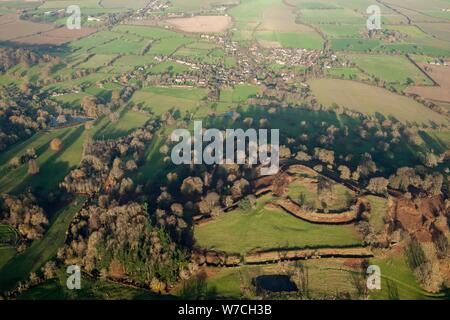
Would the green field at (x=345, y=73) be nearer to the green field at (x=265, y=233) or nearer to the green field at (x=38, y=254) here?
the green field at (x=265, y=233)

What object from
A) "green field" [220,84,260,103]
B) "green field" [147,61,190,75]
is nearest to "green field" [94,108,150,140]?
"green field" [220,84,260,103]

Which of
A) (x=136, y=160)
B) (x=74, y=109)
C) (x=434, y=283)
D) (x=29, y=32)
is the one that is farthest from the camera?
(x=29, y=32)

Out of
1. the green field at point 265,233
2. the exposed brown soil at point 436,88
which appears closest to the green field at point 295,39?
the exposed brown soil at point 436,88

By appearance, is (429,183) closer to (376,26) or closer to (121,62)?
(121,62)

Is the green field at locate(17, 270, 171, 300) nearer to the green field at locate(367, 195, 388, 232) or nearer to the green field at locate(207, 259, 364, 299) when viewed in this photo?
the green field at locate(207, 259, 364, 299)

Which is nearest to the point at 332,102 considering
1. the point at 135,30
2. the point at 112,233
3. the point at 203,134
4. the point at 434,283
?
the point at 203,134
